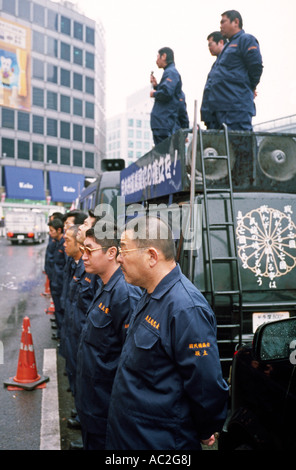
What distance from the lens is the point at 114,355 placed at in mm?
2803

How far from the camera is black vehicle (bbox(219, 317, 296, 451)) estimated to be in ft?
6.44

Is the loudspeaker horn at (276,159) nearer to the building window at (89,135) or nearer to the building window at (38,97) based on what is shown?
the building window at (38,97)

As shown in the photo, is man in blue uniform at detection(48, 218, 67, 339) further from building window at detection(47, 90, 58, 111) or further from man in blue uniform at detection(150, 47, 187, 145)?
building window at detection(47, 90, 58, 111)

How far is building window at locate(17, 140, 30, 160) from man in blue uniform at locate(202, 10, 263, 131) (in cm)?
4167

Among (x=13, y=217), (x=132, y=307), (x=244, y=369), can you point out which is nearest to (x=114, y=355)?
(x=132, y=307)

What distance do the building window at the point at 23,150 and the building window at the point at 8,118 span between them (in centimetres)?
188

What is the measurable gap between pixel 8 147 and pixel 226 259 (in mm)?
43452

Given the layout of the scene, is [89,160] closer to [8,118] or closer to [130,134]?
[8,118]

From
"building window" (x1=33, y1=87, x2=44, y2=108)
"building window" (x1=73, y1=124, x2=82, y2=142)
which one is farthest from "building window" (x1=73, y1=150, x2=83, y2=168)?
"building window" (x1=33, y1=87, x2=44, y2=108)

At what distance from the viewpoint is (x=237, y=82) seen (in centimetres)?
542

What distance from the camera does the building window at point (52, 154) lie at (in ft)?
151

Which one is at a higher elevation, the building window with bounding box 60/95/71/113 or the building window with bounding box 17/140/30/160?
the building window with bounding box 60/95/71/113

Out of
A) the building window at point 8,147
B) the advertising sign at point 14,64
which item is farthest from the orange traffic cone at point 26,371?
the building window at point 8,147
